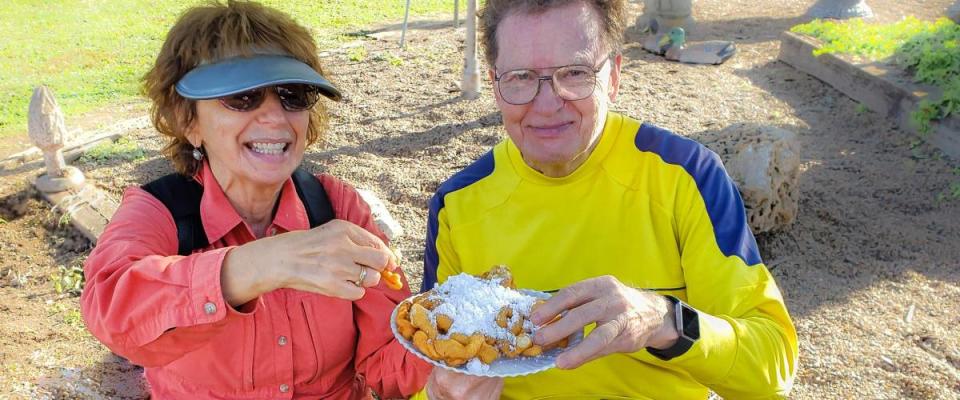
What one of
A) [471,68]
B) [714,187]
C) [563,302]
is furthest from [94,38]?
[563,302]

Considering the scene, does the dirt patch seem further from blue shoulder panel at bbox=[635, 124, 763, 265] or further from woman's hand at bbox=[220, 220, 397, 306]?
woman's hand at bbox=[220, 220, 397, 306]

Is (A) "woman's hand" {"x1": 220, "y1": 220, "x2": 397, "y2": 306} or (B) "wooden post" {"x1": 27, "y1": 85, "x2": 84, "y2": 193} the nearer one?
(A) "woman's hand" {"x1": 220, "y1": 220, "x2": 397, "y2": 306}

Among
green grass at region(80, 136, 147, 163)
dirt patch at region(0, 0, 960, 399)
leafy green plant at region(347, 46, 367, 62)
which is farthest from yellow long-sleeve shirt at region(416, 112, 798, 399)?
leafy green plant at region(347, 46, 367, 62)

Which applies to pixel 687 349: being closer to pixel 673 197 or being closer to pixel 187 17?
pixel 673 197

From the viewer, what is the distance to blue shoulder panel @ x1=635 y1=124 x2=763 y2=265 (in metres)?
2.01

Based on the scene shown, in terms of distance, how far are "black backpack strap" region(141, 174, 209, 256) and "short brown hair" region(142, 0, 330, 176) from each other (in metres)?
0.10

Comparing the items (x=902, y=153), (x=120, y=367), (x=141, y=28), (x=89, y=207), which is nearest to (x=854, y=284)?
(x=902, y=153)

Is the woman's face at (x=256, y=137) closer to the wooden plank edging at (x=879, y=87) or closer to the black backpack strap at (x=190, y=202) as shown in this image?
the black backpack strap at (x=190, y=202)

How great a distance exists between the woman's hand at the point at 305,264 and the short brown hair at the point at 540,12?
79cm

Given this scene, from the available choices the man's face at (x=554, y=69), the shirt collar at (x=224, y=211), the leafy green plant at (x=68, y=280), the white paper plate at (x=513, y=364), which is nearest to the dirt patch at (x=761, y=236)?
the leafy green plant at (x=68, y=280)

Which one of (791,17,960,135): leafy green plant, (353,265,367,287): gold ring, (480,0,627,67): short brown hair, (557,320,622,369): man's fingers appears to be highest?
(480,0,627,67): short brown hair

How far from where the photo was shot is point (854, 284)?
425 centimetres

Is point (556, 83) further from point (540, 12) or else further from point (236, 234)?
point (236, 234)

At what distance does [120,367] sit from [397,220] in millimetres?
1891
